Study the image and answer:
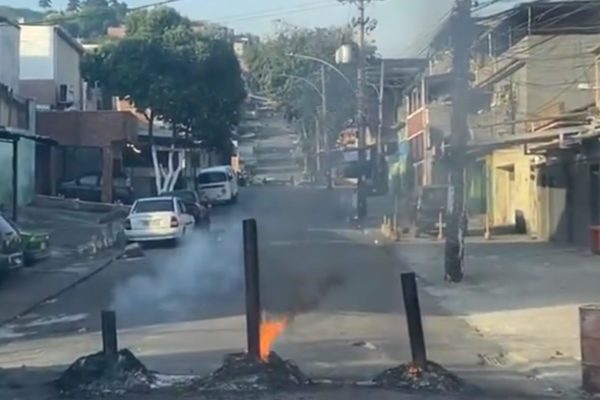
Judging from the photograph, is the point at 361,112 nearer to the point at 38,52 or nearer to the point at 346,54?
the point at 346,54

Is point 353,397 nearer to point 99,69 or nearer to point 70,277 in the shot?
point 70,277

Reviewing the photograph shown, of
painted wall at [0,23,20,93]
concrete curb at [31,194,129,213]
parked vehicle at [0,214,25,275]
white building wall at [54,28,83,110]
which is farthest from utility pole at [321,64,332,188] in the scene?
parked vehicle at [0,214,25,275]

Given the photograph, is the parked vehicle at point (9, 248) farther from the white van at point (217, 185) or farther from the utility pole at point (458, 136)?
the white van at point (217, 185)

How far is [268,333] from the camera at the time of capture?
55.1 ft

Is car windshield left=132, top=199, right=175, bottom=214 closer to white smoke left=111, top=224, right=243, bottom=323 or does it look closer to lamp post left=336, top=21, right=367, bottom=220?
white smoke left=111, top=224, right=243, bottom=323

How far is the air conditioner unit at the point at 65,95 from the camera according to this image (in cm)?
6216

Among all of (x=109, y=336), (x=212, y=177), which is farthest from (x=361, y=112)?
(x=109, y=336)

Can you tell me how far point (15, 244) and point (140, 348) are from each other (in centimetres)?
1055

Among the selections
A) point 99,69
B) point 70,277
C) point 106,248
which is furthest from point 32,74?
point 70,277

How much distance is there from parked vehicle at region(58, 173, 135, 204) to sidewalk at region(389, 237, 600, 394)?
19.7 m

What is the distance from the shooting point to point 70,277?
28.5 metres

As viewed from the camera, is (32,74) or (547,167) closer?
(547,167)

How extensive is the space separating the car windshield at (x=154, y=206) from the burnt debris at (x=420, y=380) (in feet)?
83.2

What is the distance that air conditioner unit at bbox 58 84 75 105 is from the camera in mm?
62156
